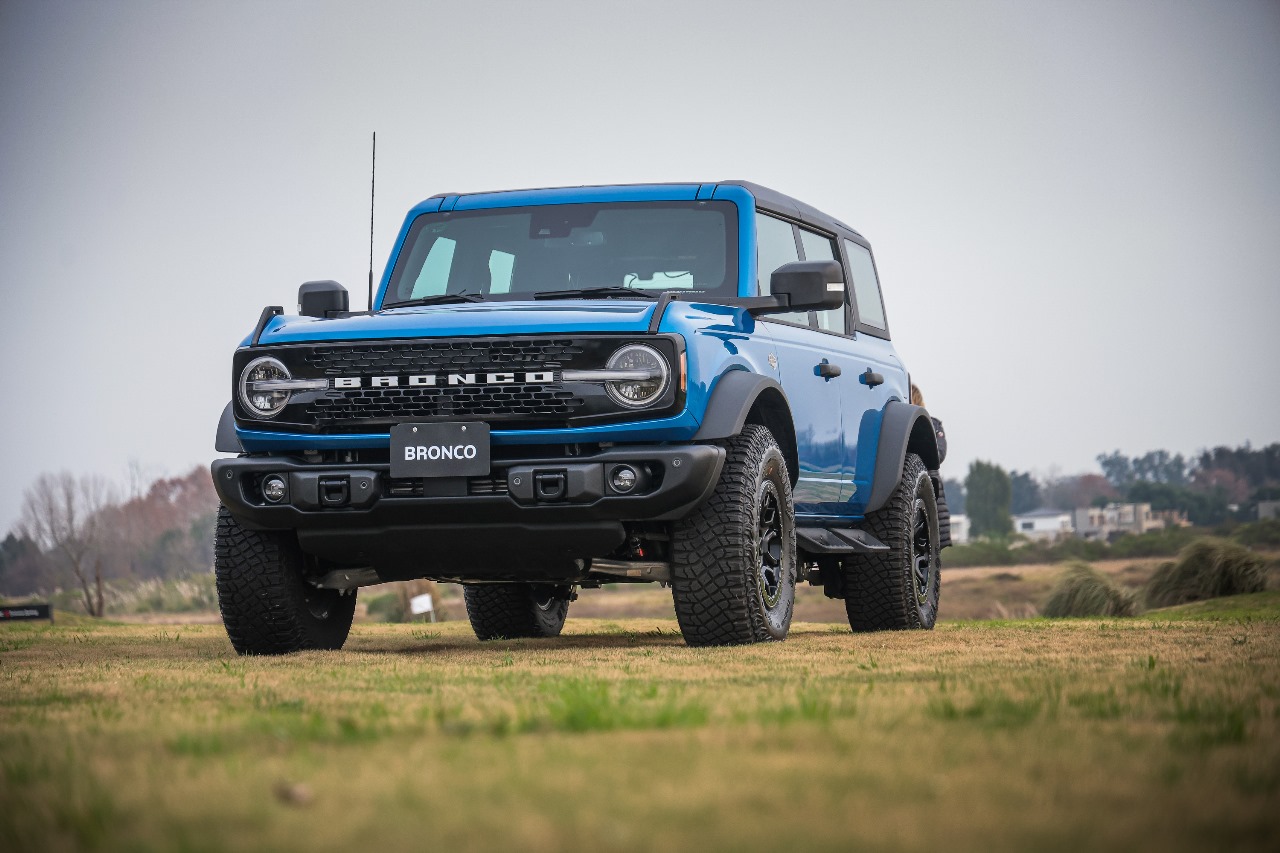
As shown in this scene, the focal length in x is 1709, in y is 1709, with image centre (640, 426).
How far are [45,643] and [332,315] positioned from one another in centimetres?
292

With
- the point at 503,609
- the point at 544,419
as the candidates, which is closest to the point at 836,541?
the point at 503,609

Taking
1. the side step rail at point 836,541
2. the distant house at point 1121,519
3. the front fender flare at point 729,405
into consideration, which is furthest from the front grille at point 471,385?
the distant house at point 1121,519

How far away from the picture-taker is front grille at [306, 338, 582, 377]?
7.14 m

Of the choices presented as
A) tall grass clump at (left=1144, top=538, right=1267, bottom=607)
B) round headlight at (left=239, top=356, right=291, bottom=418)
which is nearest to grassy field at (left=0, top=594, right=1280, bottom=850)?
round headlight at (left=239, top=356, right=291, bottom=418)

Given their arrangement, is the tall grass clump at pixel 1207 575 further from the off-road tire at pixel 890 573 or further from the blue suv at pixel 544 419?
the blue suv at pixel 544 419

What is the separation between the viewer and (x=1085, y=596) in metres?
20.0

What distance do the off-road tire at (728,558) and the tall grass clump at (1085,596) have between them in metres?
12.6

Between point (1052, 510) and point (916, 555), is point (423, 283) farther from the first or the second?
point (1052, 510)

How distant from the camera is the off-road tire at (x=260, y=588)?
7.71m

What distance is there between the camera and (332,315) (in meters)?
8.19

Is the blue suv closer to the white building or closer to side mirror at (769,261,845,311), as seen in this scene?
side mirror at (769,261,845,311)

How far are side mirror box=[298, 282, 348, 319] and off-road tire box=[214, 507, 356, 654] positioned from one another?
1.16 metres

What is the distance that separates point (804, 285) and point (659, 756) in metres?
4.73

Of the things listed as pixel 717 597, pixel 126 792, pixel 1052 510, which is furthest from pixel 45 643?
pixel 1052 510
